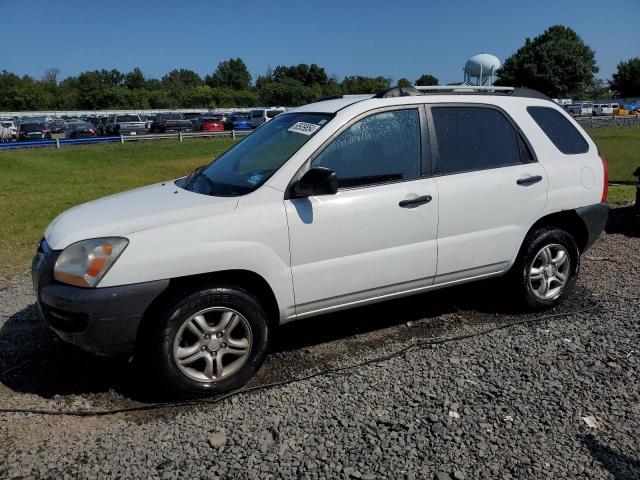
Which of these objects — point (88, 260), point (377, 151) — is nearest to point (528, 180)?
point (377, 151)

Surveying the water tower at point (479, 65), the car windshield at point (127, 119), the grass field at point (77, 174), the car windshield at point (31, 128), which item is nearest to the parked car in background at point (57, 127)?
the car windshield at point (127, 119)

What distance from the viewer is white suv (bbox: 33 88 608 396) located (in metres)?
3.22

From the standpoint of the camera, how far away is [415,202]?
3.88 m

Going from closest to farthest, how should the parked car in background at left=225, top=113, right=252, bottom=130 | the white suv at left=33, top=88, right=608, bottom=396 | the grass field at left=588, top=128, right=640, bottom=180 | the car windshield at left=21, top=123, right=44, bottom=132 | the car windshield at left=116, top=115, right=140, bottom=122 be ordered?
the white suv at left=33, top=88, right=608, bottom=396 → the grass field at left=588, top=128, right=640, bottom=180 → the car windshield at left=21, top=123, right=44, bottom=132 → the parked car in background at left=225, top=113, right=252, bottom=130 → the car windshield at left=116, top=115, right=140, bottom=122

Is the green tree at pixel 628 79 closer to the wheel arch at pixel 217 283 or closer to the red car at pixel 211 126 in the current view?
the red car at pixel 211 126

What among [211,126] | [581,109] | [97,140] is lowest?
[97,140]

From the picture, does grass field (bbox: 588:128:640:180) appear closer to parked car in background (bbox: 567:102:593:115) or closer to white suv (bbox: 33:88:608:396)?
white suv (bbox: 33:88:608:396)

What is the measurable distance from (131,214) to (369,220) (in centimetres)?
156

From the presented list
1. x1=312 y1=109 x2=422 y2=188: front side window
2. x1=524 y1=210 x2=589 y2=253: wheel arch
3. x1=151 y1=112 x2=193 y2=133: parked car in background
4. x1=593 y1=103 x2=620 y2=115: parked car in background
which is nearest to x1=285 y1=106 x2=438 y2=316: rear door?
x1=312 y1=109 x2=422 y2=188: front side window

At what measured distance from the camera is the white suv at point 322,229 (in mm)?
A: 3223

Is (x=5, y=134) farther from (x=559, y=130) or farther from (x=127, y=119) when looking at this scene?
(x=559, y=130)

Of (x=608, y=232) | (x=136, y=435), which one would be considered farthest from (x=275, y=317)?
(x=608, y=232)

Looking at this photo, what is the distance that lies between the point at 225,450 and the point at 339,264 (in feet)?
4.55

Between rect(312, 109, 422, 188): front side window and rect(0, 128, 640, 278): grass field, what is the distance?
182 inches
